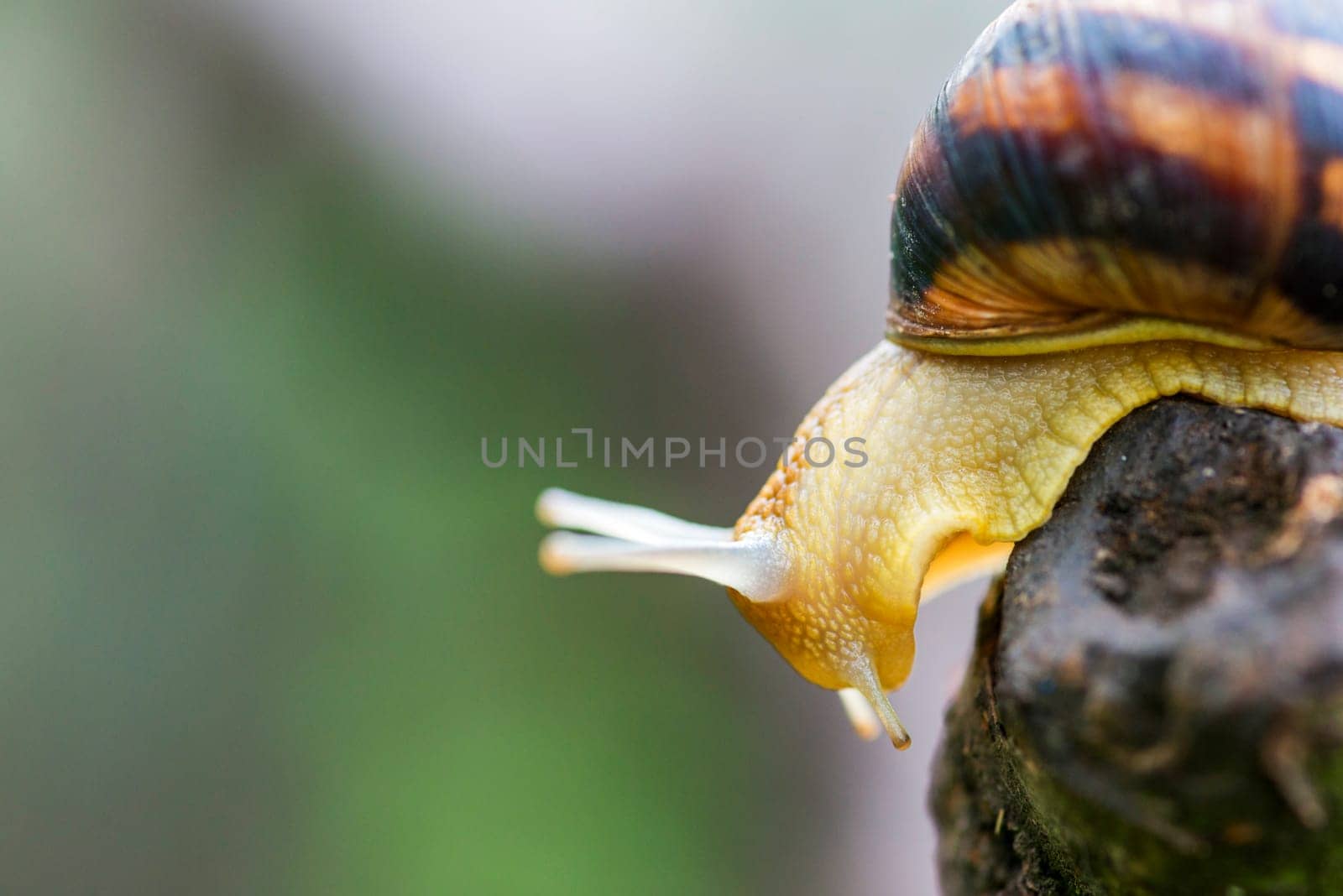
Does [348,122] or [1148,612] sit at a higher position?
[348,122]

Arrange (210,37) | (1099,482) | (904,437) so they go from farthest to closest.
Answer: (210,37), (904,437), (1099,482)

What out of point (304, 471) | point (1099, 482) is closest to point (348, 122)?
point (304, 471)

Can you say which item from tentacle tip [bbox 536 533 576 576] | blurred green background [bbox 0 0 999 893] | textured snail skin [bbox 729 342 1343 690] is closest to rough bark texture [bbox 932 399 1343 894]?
textured snail skin [bbox 729 342 1343 690]

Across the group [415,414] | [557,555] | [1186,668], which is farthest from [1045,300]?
[415,414]

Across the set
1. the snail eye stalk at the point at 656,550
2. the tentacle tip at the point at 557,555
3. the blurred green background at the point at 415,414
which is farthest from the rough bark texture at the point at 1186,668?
the blurred green background at the point at 415,414

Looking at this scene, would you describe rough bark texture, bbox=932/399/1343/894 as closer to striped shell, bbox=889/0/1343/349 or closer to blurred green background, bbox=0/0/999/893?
striped shell, bbox=889/0/1343/349

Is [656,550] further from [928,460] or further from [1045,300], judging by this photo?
[1045,300]

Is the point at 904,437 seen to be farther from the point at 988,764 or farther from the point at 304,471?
the point at 304,471
